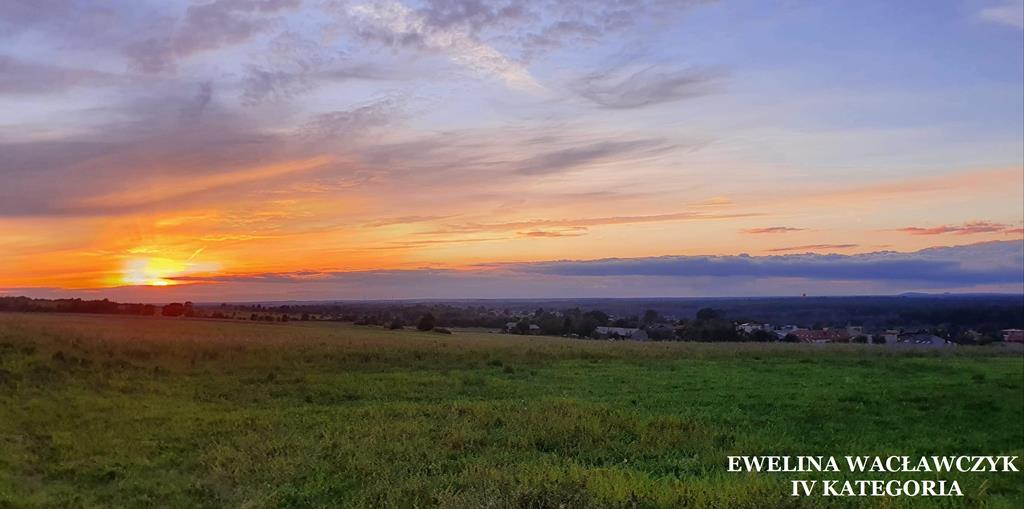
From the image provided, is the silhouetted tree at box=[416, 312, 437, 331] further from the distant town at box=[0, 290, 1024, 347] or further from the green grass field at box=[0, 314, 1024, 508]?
the green grass field at box=[0, 314, 1024, 508]

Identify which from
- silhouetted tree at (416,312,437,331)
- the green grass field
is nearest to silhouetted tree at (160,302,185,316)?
silhouetted tree at (416,312,437,331)

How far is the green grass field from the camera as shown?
30.9 feet

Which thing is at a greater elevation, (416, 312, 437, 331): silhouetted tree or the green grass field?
the green grass field

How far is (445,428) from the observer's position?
13.8 metres

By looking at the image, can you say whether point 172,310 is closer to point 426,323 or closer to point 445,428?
point 426,323

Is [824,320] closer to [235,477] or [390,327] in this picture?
[390,327]

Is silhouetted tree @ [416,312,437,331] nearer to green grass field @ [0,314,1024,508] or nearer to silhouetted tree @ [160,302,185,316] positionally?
silhouetted tree @ [160,302,185,316]

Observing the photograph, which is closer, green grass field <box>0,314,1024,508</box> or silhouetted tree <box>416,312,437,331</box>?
green grass field <box>0,314,1024,508</box>

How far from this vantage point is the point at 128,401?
17.1 m

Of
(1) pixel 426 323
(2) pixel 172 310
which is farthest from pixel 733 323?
(2) pixel 172 310

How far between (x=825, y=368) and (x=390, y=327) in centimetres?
4272

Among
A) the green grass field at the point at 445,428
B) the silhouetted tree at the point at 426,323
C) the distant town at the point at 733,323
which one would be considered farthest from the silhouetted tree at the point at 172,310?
the green grass field at the point at 445,428

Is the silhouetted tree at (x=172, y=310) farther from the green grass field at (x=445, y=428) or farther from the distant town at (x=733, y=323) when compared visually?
the green grass field at (x=445, y=428)

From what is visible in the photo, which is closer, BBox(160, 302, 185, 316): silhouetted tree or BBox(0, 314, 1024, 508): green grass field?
BBox(0, 314, 1024, 508): green grass field
